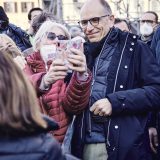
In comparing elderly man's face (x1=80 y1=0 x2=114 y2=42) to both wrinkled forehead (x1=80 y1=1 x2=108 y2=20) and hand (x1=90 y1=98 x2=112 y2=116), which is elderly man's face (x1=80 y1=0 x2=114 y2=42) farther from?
hand (x1=90 y1=98 x2=112 y2=116)

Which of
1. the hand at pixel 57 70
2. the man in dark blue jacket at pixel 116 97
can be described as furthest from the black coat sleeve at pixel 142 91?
the hand at pixel 57 70

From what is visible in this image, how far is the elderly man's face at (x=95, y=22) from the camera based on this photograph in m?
4.18

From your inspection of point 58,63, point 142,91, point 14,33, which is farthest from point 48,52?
point 14,33

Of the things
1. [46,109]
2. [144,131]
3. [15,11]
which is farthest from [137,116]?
[15,11]

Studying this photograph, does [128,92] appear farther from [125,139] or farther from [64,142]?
[64,142]

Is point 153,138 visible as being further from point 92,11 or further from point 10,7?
point 10,7

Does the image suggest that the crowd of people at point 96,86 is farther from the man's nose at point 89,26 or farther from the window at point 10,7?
the window at point 10,7

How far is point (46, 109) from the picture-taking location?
3887mm

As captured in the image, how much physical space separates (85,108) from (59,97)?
0.78 ft

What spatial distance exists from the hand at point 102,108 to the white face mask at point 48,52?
1.51 ft

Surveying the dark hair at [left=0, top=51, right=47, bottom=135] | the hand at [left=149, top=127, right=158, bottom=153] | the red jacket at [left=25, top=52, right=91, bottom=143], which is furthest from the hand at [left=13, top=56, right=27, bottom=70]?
the dark hair at [left=0, top=51, right=47, bottom=135]

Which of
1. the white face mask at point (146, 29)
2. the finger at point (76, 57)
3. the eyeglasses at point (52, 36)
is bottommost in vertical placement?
the white face mask at point (146, 29)

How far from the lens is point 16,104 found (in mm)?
2414

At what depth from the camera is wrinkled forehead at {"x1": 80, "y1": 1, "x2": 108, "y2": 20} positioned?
166 inches
